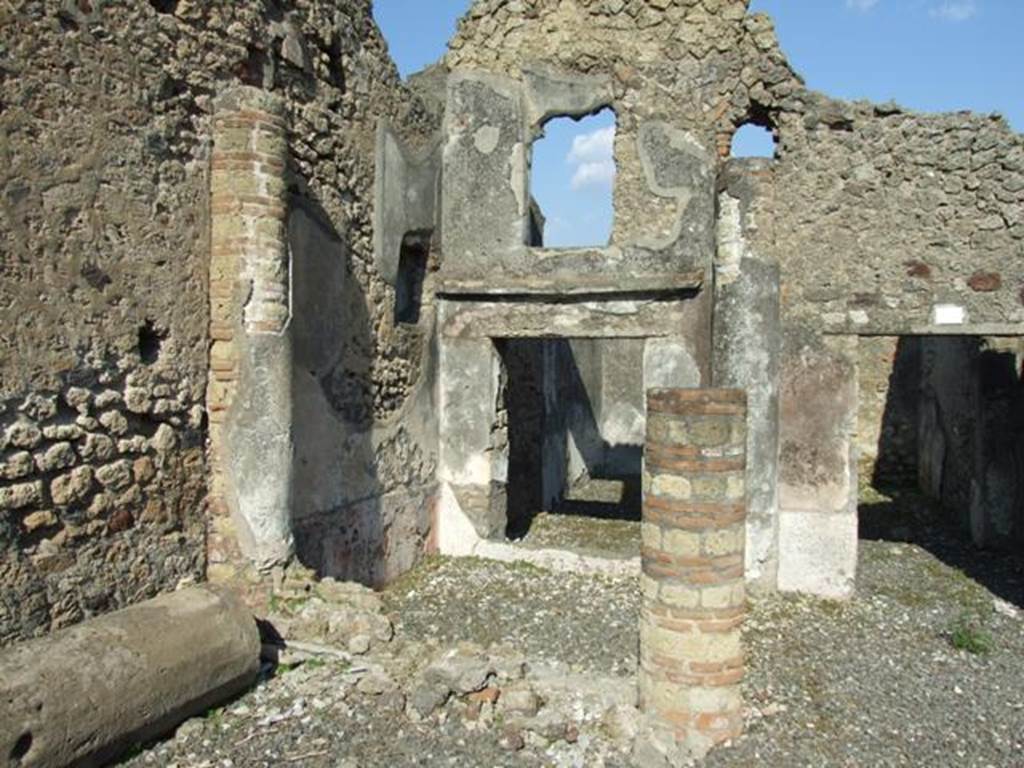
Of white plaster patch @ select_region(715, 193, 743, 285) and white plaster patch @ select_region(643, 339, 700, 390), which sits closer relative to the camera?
white plaster patch @ select_region(715, 193, 743, 285)

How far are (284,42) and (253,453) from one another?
2867 mm

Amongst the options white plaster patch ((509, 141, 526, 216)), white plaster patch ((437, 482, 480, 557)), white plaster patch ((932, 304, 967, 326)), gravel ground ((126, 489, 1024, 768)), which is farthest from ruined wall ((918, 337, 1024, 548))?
white plaster patch ((509, 141, 526, 216))

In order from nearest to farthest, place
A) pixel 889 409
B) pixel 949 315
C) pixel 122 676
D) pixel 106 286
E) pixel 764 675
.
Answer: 1. pixel 122 676
2. pixel 106 286
3. pixel 764 675
4. pixel 949 315
5. pixel 889 409

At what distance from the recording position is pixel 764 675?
5.31 meters

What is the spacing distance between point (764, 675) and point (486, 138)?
A: 17.1ft

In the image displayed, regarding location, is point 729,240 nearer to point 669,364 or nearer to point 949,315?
point 669,364

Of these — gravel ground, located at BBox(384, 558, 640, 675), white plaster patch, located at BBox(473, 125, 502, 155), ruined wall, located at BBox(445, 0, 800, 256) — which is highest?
ruined wall, located at BBox(445, 0, 800, 256)

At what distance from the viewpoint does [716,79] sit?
7430mm

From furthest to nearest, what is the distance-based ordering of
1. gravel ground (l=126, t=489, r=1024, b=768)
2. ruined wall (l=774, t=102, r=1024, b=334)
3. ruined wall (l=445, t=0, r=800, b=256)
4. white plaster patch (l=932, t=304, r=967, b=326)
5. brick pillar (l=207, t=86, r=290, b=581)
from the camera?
ruined wall (l=445, t=0, r=800, b=256), white plaster patch (l=932, t=304, r=967, b=326), ruined wall (l=774, t=102, r=1024, b=334), brick pillar (l=207, t=86, r=290, b=581), gravel ground (l=126, t=489, r=1024, b=768)

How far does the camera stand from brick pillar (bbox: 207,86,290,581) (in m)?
5.15

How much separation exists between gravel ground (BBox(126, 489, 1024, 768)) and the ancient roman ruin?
1.67 ft

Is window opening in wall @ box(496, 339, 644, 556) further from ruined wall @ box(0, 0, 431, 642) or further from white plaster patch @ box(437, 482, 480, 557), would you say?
ruined wall @ box(0, 0, 431, 642)

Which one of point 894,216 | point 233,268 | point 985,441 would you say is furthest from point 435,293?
point 985,441

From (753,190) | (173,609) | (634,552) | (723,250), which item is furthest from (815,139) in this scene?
(173,609)
